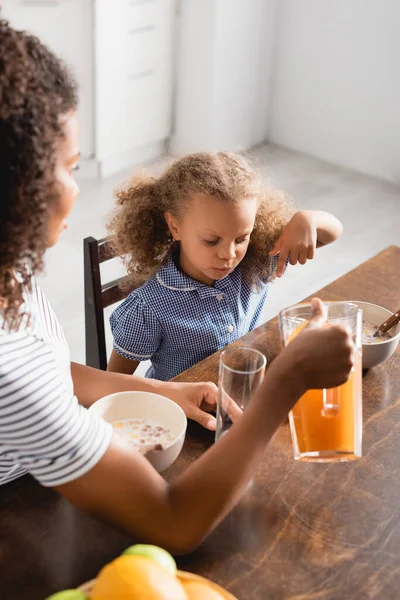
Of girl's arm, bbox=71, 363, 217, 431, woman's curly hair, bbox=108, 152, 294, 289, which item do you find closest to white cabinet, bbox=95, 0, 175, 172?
woman's curly hair, bbox=108, 152, 294, 289

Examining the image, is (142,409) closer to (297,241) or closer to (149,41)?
(297,241)

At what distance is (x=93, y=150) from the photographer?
3549 millimetres

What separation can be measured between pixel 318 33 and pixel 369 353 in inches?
114

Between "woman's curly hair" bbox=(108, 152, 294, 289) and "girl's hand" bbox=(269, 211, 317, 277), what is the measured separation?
46mm

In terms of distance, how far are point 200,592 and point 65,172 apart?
47 cm

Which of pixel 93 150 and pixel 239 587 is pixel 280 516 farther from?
pixel 93 150

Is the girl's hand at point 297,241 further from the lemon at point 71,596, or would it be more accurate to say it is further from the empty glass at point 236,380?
the lemon at point 71,596

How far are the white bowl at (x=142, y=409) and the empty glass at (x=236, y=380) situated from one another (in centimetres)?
6

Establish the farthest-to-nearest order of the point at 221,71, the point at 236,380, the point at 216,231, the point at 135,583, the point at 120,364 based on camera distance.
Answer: the point at 221,71 → the point at 120,364 → the point at 216,231 → the point at 236,380 → the point at 135,583

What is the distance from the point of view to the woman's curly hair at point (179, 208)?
4.76 feet

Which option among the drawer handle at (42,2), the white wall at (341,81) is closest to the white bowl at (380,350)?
the drawer handle at (42,2)

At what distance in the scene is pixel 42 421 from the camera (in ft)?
2.75

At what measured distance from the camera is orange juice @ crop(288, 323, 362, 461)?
0.96 meters

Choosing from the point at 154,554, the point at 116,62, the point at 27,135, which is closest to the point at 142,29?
the point at 116,62
